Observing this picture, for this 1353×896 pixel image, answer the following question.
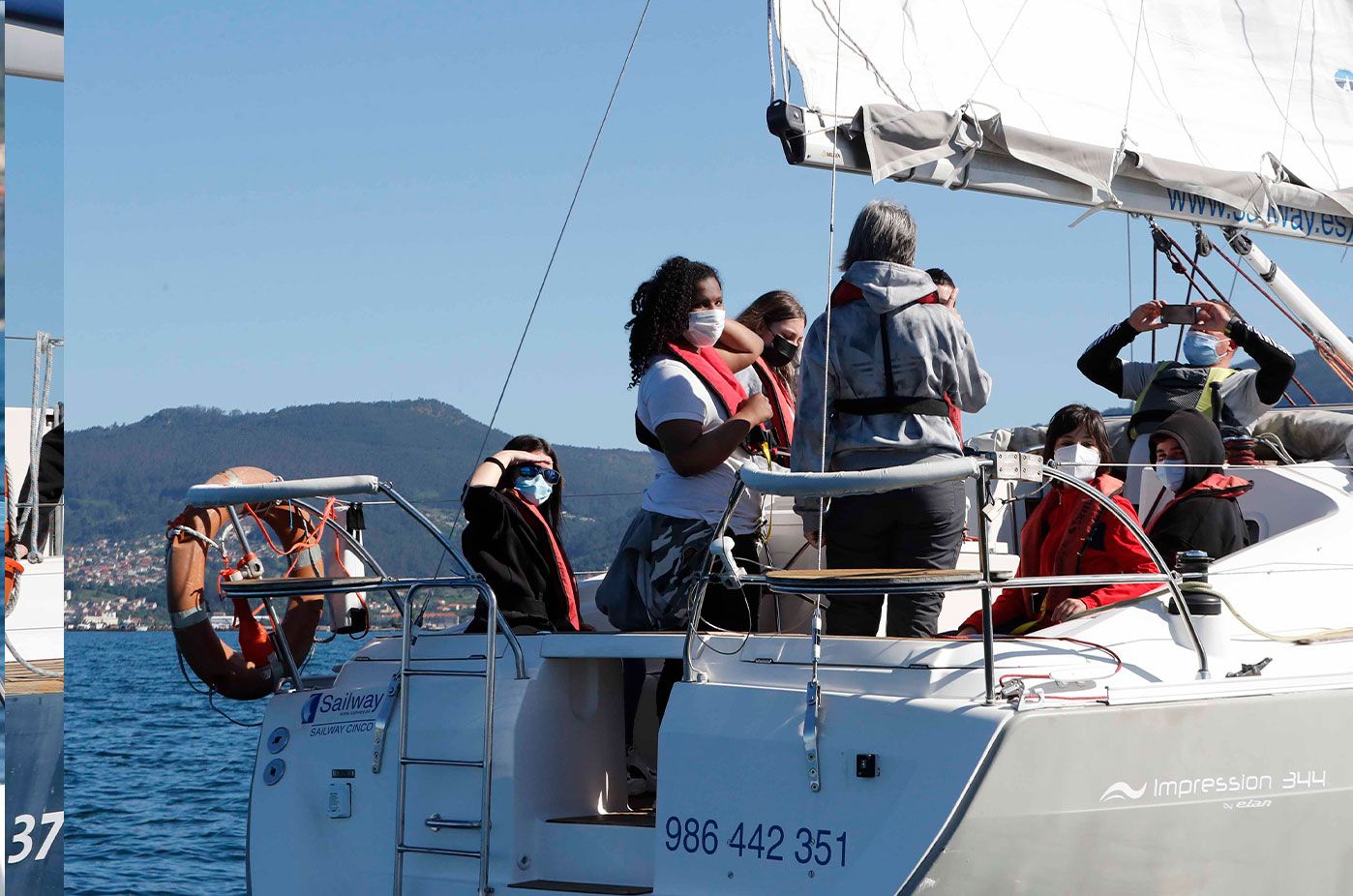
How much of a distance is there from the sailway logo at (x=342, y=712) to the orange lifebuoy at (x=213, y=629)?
417 mm

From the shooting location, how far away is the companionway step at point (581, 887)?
414 centimetres

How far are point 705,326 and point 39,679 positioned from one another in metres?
3.63

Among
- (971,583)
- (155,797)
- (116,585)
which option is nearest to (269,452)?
(116,585)

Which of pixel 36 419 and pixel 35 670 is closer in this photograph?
pixel 35 670

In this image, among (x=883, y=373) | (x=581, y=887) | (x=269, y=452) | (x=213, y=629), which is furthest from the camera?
(x=269, y=452)

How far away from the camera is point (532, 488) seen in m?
5.08

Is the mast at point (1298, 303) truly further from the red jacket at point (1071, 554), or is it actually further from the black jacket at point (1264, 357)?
the red jacket at point (1071, 554)

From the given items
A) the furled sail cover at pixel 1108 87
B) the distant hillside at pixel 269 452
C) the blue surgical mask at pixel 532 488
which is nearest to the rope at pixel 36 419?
the blue surgical mask at pixel 532 488

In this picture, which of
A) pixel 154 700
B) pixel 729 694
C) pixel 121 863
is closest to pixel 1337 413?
pixel 729 694

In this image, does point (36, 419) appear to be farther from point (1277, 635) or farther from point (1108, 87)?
point (1108, 87)

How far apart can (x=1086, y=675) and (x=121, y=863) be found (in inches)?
458

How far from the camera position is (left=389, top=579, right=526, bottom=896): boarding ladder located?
4.28 meters

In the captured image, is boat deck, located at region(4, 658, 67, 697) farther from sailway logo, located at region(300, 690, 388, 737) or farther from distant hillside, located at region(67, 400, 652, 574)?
distant hillside, located at region(67, 400, 652, 574)

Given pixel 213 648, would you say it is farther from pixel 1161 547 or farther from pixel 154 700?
pixel 154 700
